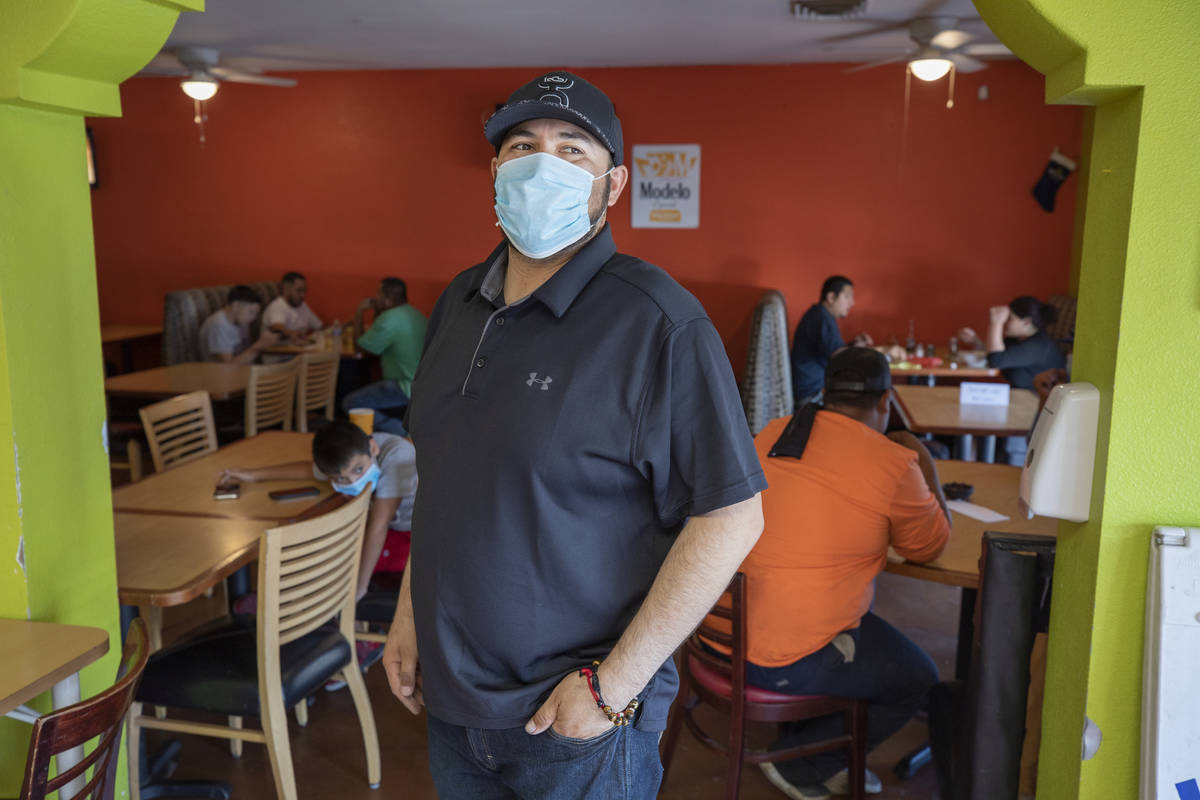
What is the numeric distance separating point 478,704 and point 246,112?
22.5 feet

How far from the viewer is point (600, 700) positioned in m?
1.26

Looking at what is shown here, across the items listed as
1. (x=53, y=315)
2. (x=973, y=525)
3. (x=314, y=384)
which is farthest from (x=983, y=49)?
(x=53, y=315)

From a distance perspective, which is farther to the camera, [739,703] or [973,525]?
[973,525]

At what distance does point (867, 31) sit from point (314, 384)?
3.84 metres

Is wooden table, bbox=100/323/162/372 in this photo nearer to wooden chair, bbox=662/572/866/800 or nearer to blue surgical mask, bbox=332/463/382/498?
blue surgical mask, bbox=332/463/382/498

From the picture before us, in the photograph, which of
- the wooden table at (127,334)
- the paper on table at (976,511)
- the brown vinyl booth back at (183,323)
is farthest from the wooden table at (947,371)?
the wooden table at (127,334)

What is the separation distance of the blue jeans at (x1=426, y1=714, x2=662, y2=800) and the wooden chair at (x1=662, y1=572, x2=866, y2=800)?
2.87 feet

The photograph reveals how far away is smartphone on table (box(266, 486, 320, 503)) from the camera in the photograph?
2.96m

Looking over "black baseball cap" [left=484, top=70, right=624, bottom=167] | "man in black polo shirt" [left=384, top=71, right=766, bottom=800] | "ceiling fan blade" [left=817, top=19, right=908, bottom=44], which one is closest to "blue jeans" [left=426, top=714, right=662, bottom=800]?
"man in black polo shirt" [left=384, top=71, right=766, bottom=800]

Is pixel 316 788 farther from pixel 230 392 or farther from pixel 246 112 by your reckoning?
pixel 246 112

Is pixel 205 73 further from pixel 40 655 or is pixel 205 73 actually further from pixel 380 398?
pixel 40 655

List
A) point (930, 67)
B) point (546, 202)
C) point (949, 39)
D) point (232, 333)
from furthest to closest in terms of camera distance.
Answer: point (232, 333) < point (930, 67) < point (949, 39) < point (546, 202)

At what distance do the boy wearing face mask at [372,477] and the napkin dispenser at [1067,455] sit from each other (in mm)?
1872

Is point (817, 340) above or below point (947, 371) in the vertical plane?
above
